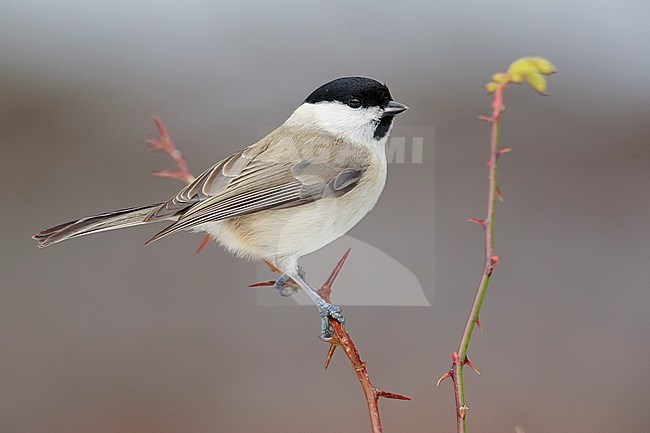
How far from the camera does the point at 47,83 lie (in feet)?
6.97

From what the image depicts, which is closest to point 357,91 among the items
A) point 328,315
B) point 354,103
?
point 354,103

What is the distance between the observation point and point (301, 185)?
896mm

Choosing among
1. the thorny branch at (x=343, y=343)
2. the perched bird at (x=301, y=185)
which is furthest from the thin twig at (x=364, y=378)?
the perched bird at (x=301, y=185)

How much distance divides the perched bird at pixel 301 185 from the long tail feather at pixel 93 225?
0.04 m

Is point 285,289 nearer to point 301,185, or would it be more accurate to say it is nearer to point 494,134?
point 301,185

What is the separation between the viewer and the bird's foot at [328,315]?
78cm

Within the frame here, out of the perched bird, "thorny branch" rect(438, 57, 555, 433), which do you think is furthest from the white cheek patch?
"thorny branch" rect(438, 57, 555, 433)

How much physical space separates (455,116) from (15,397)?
1.30m

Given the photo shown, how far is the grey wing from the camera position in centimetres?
87

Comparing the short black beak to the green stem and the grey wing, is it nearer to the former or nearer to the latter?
the grey wing

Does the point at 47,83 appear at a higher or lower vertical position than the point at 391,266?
higher

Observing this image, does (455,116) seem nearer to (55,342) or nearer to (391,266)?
(391,266)

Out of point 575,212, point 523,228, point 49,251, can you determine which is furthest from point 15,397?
point 575,212

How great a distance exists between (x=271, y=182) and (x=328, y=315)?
20cm
